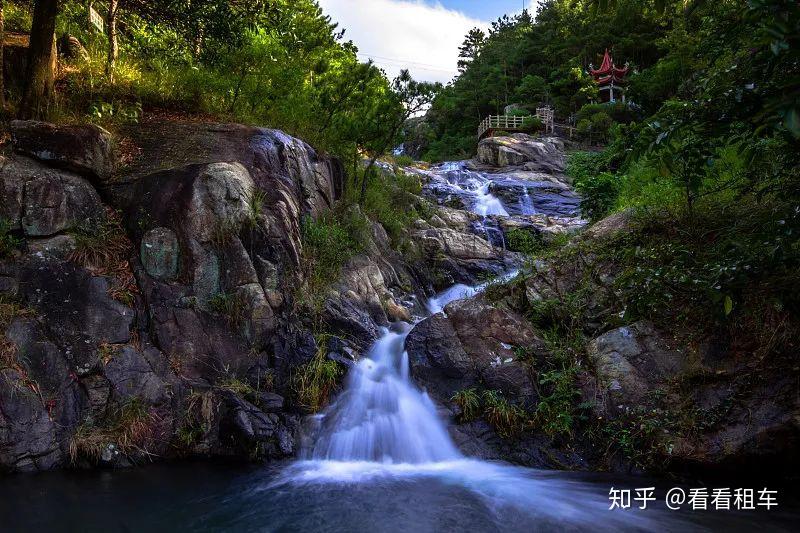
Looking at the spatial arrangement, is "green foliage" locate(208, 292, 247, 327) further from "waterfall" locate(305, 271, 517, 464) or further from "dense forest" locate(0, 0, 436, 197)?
"dense forest" locate(0, 0, 436, 197)

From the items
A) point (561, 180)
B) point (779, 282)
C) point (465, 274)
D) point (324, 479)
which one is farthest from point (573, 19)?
point (324, 479)

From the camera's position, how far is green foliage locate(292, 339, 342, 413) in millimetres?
6889

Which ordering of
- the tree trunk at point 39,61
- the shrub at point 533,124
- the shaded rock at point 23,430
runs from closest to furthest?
the shaded rock at point 23,430, the tree trunk at point 39,61, the shrub at point 533,124

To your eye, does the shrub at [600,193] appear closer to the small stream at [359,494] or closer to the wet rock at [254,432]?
the small stream at [359,494]

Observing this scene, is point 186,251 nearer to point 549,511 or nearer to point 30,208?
point 30,208

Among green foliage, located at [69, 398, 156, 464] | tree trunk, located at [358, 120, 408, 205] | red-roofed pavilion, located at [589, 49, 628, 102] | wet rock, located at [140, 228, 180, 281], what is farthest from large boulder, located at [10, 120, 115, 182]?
red-roofed pavilion, located at [589, 49, 628, 102]

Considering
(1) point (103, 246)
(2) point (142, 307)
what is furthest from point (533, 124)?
(2) point (142, 307)

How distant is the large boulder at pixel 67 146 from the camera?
273 inches

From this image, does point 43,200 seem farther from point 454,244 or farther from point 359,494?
point 454,244

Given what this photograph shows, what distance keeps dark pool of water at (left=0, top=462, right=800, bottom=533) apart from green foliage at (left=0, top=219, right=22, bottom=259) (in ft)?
9.07

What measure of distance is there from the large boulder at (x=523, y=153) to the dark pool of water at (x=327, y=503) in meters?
23.9

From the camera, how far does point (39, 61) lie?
773 centimetres

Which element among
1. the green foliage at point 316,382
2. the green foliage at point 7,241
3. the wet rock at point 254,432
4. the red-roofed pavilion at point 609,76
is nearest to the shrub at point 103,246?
the green foliage at point 7,241

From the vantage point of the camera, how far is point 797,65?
4125 millimetres
